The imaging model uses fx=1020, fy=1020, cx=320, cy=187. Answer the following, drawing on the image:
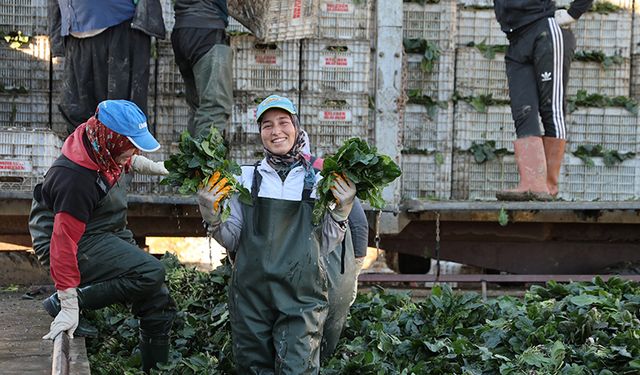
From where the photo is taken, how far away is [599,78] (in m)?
10.7

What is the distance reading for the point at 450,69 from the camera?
10453 mm

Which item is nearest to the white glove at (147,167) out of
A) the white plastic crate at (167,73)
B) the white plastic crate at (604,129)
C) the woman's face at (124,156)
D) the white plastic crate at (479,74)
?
the woman's face at (124,156)

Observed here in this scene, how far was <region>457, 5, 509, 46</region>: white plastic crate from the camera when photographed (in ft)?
34.5

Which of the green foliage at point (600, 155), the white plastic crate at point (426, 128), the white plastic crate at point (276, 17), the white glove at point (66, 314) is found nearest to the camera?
the white glove at point (66, 314)

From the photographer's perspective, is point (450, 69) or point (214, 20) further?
point (450, 69)

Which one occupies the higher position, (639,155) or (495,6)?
(495,6)

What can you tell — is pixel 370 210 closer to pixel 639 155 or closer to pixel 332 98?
pixel 332 98

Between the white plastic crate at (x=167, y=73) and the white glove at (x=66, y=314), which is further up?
the white plastic crate at (x=167, y=73)

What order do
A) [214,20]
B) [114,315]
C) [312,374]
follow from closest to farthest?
[312,374], [114,315], [214,20]

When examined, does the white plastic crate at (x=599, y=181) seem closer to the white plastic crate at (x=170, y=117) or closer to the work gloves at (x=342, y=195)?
the white plastic crate at (x=170, y=117)

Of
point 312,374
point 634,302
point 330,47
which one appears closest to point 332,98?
point 330,47

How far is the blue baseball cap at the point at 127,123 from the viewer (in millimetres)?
5898

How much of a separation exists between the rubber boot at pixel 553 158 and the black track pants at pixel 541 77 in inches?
2.3

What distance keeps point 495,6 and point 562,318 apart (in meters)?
3.93
